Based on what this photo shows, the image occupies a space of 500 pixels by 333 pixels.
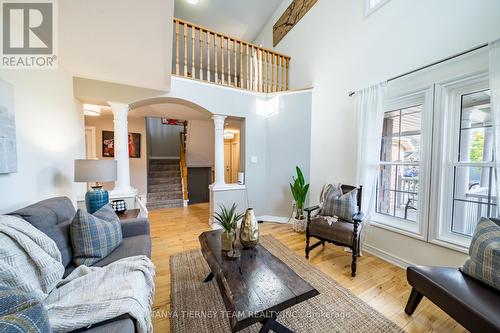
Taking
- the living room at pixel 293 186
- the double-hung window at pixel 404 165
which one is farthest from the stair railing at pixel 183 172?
the double-hung window at pixel 404 165

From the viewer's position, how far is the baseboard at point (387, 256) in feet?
7.14

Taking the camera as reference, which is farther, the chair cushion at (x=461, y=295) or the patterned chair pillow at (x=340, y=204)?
the patterned chair pillow at (x=340, y=204)

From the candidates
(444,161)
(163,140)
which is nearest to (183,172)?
(163,140)

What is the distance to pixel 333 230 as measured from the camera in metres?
2.19

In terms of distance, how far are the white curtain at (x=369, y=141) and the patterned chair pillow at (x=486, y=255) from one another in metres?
1.02

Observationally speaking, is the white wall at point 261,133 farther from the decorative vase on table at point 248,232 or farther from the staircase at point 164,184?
the staircase at point 164,184

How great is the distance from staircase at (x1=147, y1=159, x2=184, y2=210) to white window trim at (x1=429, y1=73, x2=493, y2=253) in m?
4.89

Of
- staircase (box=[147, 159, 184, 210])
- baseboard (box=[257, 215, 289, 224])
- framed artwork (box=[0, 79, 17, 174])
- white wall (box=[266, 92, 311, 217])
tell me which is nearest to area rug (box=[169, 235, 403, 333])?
framed artwork (box=[0, 79, 17, 174])

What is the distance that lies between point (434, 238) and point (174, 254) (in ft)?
9.50

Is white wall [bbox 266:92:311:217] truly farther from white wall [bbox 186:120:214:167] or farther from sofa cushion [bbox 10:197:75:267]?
white wall [bbox 186:120:214:167]

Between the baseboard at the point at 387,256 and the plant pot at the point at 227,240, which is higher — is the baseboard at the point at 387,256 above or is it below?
below

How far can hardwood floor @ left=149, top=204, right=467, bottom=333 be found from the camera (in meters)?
1.47

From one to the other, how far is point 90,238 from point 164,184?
426 cm

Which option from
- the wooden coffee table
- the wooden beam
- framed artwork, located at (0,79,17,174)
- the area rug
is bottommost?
the area rug
